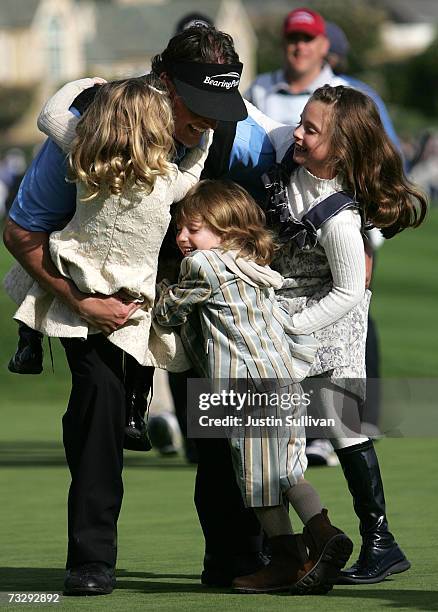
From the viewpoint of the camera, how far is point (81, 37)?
3991 inches

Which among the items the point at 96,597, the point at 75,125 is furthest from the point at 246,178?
the point at 96,597

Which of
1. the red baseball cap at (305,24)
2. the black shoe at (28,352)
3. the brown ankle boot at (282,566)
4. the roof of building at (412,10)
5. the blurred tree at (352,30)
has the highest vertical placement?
the roof of building at (412,10)

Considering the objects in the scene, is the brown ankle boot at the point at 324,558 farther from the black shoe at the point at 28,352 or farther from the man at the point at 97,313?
the black shoe at the point at 28,352

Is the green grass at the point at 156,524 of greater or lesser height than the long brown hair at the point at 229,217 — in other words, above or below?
below

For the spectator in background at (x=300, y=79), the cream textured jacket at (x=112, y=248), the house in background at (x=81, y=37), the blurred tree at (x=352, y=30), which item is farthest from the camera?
the blurred tree at (x=352, y=30)

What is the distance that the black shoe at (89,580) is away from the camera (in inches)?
206

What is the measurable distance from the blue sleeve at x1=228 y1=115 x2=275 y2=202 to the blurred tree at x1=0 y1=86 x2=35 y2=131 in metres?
82.3

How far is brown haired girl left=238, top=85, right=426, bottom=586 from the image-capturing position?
5414 millimetres

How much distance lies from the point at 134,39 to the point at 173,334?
97.4 m

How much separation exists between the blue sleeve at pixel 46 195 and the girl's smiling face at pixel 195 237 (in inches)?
14.8

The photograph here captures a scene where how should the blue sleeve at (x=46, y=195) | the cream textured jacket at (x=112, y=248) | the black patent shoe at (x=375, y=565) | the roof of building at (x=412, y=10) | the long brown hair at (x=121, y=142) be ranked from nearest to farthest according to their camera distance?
the long brown hair at (x=121, y=142) → the cream textured jacket at (x=112, y=248) → the blue sleeve at (x=46, y=195) → the black patent shoe at (x=375, y=565) → the roof of building at (x=412, y=10)

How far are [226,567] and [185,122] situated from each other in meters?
1.50

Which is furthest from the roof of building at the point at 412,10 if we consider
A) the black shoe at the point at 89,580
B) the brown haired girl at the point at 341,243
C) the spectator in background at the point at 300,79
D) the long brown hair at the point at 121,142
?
the black shoe at the point at 89,580

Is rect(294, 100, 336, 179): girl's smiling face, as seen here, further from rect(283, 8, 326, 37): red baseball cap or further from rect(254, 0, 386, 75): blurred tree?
rect(254, 0, 386, 75): blurred tree
